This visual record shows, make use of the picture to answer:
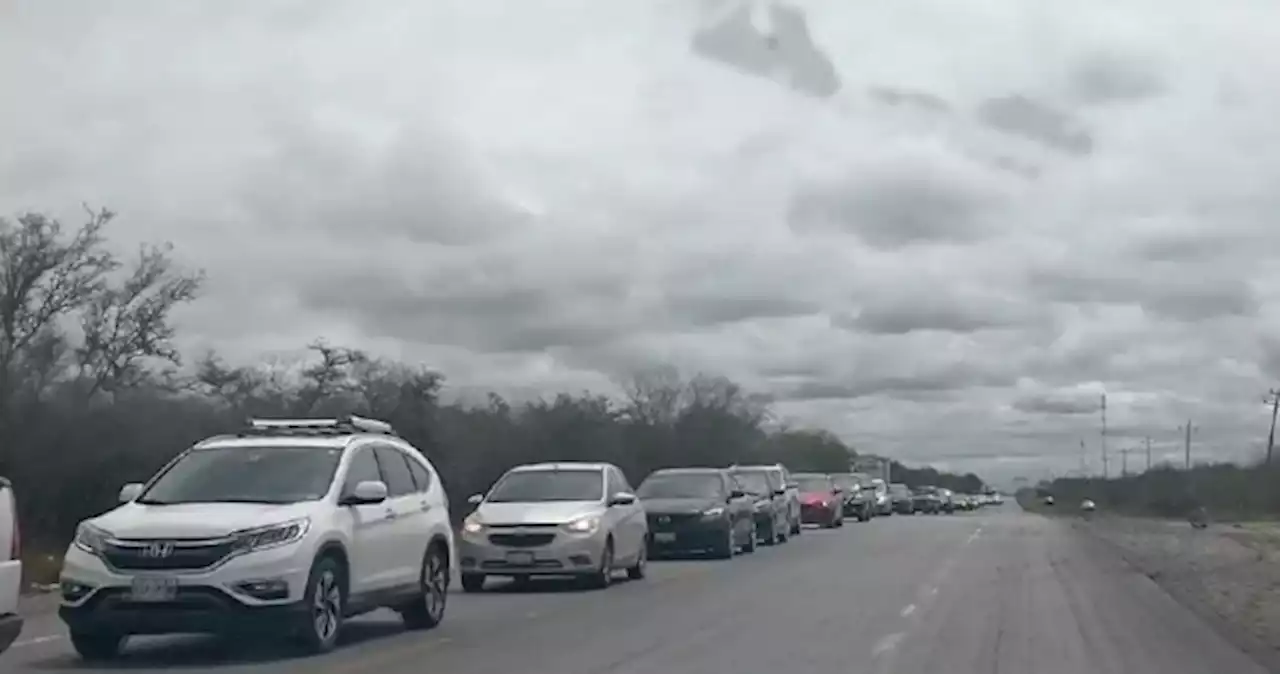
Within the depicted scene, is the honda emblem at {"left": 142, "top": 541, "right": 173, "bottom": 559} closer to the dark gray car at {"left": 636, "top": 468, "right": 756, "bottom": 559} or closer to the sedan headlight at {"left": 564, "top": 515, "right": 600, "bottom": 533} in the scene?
the sedan headlight at {"left": 564, "top": 515, "right": 600, "bottom": 533}

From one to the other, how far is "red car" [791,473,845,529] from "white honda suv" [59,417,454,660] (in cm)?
3755

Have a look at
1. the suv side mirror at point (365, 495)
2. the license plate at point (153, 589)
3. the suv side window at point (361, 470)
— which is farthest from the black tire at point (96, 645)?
the suv side window at point (361, 470)

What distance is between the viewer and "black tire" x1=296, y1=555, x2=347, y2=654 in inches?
554

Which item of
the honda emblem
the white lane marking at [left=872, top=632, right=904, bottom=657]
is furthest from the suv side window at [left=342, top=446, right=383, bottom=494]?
the white lane marking at [left=872, top=632, right=904, bottom=657]

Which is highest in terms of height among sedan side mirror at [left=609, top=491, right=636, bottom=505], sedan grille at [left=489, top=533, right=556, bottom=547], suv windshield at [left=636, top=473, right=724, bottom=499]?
suv windshield at [left=636, top=473, right=724, bottom=499]

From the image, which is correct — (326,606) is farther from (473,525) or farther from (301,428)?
(473,525)

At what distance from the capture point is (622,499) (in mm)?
24656

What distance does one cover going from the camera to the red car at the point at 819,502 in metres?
54.0

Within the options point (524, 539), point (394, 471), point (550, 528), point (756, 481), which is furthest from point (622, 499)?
point (756, 481)

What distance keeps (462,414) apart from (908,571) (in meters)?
34.2

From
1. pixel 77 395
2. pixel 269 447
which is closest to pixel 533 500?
pixel 269 447

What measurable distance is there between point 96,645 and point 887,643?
675 centimetres

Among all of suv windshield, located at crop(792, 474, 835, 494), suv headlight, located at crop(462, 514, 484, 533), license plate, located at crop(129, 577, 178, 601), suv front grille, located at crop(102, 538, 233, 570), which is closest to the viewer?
license plate, located at crop(129, 577, 178, 601)

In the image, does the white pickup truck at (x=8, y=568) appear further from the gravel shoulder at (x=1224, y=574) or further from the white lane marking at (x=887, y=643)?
the gravel shoulder at (x=1224, y=574)
